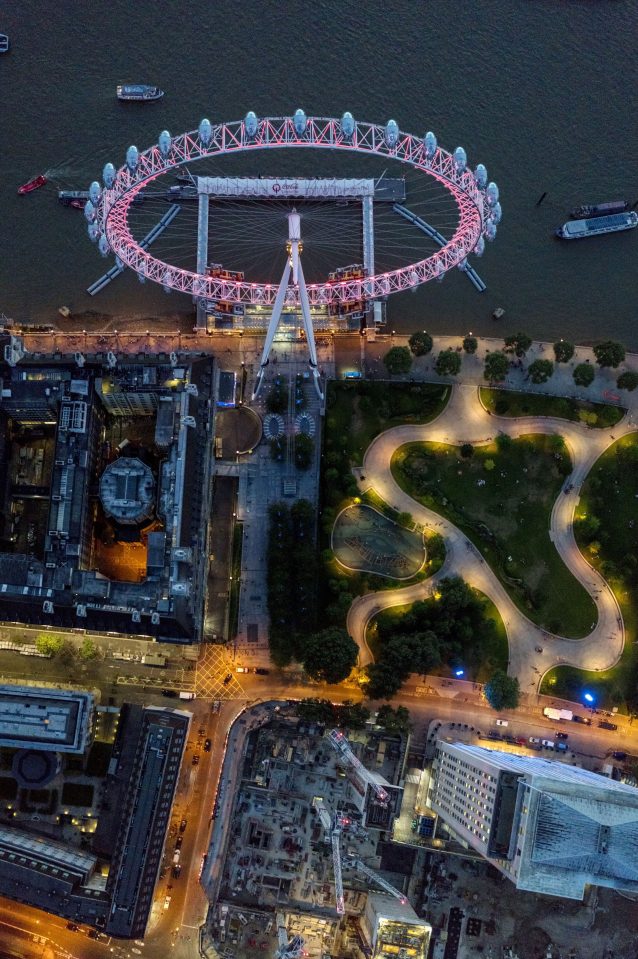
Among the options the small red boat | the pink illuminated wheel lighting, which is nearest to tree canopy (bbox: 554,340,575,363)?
the pink illuminated wheel lighting

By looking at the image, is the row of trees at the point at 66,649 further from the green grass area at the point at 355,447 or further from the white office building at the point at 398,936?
the white office building at the point at 398,936

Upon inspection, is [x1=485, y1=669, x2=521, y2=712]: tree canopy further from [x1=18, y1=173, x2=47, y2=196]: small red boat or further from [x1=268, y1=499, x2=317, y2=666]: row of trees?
[x1=18, y1=173, x2=47, y2=196]: small red boat

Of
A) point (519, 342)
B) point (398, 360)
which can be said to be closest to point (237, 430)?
point (398, 360)

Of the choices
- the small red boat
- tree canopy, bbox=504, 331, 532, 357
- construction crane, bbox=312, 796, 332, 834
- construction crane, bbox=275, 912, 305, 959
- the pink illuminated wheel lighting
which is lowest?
construction crane, bbox=275, 912, 305, 959

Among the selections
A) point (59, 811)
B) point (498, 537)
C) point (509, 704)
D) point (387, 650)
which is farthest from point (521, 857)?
point (59, 811)

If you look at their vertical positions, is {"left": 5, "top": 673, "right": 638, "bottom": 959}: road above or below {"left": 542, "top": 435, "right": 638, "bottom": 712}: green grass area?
below

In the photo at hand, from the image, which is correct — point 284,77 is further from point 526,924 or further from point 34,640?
point 526,924

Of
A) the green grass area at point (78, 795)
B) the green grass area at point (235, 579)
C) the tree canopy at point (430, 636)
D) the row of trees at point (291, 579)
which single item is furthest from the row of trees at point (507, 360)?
the green grass area at point (78, 795)
